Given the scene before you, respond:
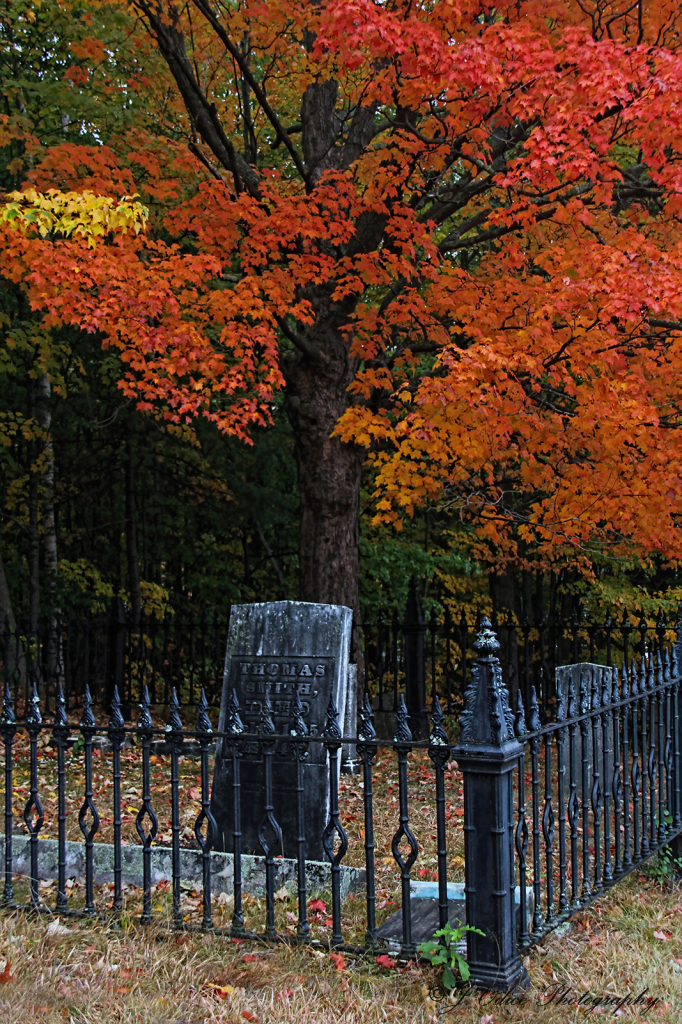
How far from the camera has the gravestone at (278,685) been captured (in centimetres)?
622

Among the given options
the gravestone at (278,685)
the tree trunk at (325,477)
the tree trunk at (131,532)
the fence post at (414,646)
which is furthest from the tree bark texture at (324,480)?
the tree trunk at (131,532)

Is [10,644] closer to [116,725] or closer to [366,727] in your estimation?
[116,725]

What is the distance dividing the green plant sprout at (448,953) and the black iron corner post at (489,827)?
5 cm

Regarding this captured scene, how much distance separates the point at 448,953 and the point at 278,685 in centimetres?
274

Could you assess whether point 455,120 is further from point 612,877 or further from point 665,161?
point 612,877

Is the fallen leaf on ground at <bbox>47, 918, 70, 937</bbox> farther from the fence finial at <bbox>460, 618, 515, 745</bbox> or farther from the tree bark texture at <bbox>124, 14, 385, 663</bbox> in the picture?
the tree bark texture at <bbox>124, 14, 385, 663</bbox>

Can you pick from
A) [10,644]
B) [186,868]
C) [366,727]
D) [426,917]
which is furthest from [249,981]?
[10,644]

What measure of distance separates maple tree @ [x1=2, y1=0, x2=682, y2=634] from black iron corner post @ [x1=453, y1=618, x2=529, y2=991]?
510 cm

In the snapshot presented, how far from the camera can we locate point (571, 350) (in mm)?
9211

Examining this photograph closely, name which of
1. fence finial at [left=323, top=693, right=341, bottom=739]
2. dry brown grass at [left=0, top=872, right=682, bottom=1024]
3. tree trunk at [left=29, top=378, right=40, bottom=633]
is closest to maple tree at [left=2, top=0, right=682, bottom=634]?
tree trunk at [left=29, top=378, right=40, bottom=633]

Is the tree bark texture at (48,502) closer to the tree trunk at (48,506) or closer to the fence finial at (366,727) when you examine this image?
the tree trunk at (48,506)

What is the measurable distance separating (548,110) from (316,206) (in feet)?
8.94

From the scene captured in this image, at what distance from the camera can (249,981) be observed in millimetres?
3973

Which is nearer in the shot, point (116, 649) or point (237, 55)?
point (237, 55)
